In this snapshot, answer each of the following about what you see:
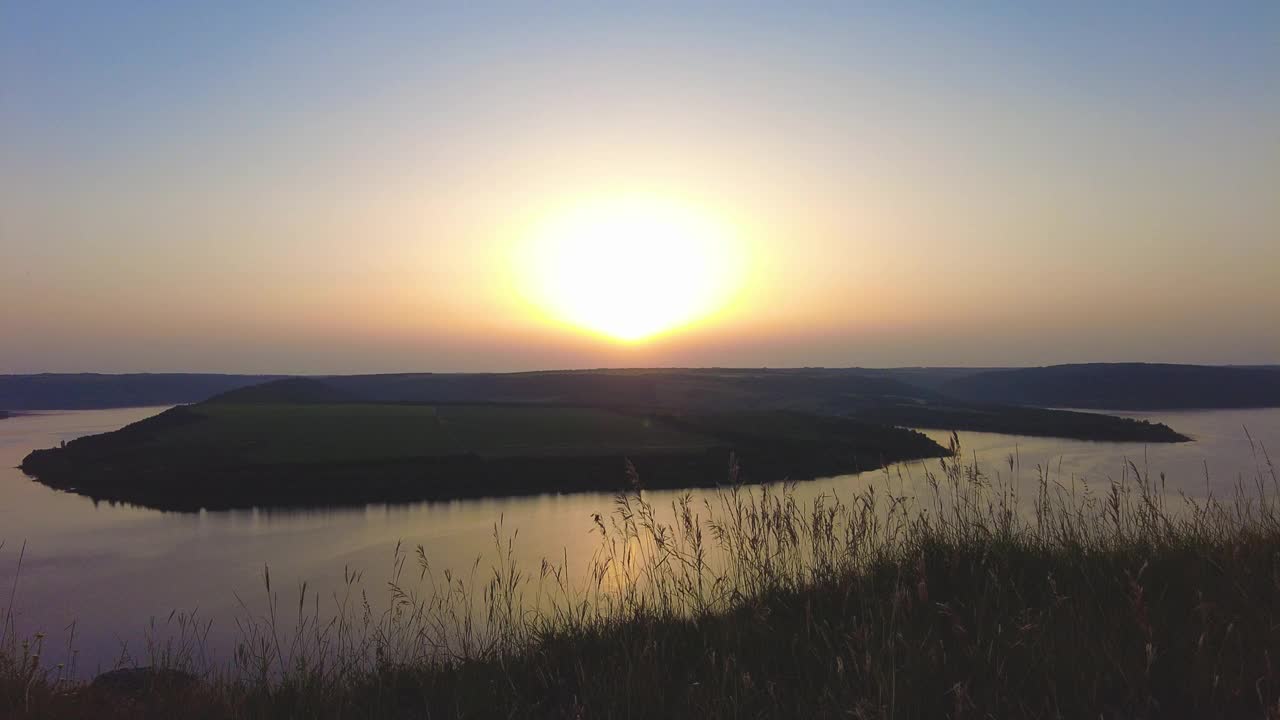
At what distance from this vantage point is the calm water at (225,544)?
659 inches

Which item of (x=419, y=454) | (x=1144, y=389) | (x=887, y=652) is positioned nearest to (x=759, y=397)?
(x=1144, y=389)

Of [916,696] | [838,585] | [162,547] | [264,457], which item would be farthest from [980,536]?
[264,457]

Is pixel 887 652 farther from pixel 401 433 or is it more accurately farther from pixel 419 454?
pixel 401 433

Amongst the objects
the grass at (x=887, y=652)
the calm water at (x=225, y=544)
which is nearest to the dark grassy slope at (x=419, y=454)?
the calm water at (x=225, y=544)

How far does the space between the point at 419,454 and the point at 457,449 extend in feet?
8.10

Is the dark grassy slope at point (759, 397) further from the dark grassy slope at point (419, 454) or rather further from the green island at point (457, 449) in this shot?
the dark grassy slope at point (419, 454)

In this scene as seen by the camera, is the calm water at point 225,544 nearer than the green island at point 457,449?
Yes

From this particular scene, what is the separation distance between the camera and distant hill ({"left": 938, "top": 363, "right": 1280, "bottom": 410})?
92.8 m

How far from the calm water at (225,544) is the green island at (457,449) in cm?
246

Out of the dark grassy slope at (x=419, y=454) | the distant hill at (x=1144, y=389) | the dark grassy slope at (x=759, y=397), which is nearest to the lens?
the dark grassy slope at (x=419, y=454)

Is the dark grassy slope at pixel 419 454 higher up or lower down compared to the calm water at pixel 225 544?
higher up

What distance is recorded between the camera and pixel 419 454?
4019 cm

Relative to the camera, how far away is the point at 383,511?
3119cm

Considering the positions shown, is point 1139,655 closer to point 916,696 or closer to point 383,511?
point 916,696
